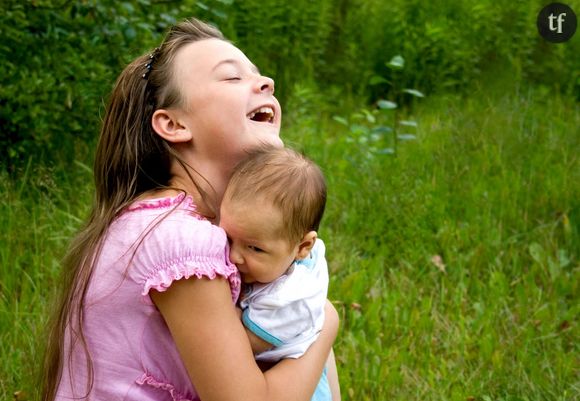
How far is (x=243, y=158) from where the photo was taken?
6.64ft

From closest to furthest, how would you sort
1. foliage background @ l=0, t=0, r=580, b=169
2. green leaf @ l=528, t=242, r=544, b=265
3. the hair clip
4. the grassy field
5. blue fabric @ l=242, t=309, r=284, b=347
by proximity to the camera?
blue fabric @ l=242, t=309, r=284, b=347 → the hair clip → the grassy field → green leaf @ l=528, t=242, r=544, b=265 → foliage background @ l=0, t=0, r=580, b=169

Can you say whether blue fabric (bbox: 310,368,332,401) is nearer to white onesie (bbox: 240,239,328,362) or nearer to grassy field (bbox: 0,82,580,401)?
white onesie (bbox: 240,239,328,362)

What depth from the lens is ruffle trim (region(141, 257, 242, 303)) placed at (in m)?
1.77

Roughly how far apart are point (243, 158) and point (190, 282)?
1.18 feet

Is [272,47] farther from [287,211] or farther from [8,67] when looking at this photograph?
[287,211]

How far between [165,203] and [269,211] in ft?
0.73

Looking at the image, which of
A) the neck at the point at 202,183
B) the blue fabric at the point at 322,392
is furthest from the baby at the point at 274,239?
the blue fabric at the point at 322,392

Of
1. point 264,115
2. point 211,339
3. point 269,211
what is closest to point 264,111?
point 264,115

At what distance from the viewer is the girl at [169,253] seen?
1793mm

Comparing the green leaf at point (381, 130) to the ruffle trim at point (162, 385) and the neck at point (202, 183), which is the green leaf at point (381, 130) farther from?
the ruffle trim at point (162, 385)

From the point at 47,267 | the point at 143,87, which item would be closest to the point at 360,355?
the point at 47,267

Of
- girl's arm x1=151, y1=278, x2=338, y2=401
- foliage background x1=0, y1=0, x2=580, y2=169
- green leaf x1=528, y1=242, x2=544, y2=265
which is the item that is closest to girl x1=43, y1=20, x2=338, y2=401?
girl's arm x1=151, y1=278, x2=338, y2=401

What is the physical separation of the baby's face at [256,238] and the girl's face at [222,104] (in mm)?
174

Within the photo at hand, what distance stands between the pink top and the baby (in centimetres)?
5
